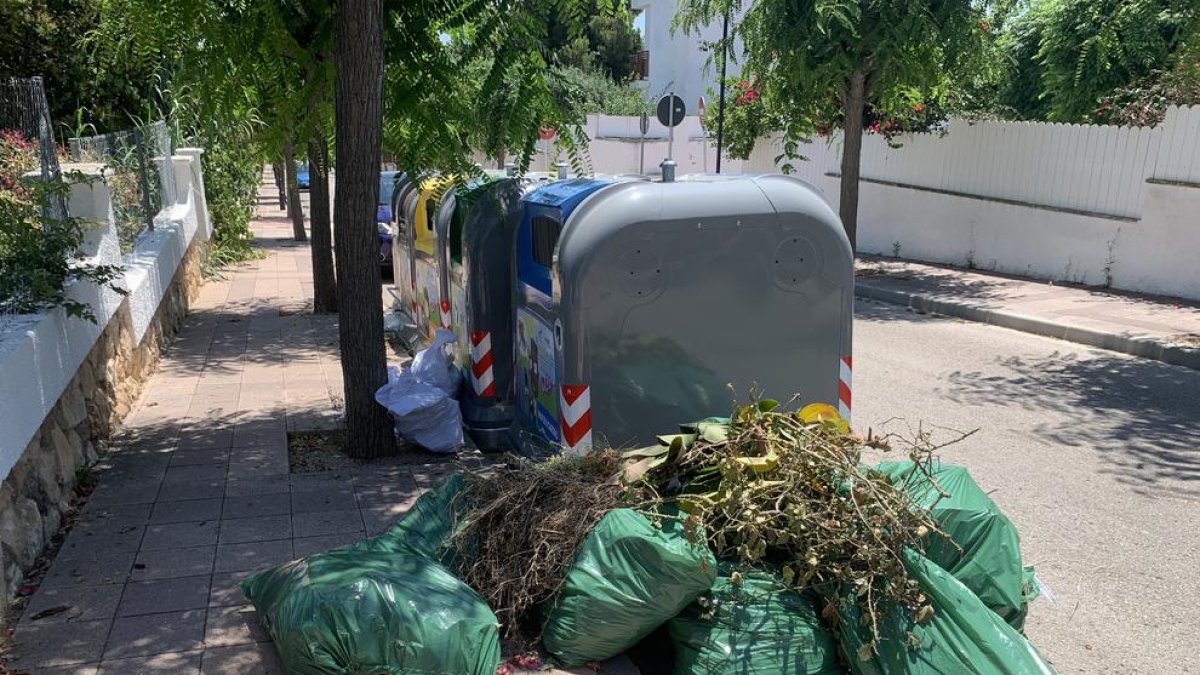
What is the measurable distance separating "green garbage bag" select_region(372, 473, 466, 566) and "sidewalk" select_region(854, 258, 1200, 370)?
24.4 feet

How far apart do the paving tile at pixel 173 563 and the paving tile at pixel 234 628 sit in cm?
44

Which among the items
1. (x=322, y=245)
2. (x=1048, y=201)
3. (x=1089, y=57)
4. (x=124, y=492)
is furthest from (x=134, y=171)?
(x=1089, y=57)

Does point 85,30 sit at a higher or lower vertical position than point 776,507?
higher

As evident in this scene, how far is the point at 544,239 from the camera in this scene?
545 cm

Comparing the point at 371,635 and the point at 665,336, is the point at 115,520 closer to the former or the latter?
the point at 371,635

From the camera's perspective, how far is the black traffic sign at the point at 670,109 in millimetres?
16891

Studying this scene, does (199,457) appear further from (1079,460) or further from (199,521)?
(1079,460)

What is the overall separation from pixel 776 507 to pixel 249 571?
2422 mm

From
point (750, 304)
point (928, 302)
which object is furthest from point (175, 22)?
point (928, 302)

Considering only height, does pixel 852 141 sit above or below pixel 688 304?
above

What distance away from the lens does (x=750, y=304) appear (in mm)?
4898

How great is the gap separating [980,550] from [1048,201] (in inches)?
421

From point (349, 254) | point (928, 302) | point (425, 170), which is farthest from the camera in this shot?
point (928, 302)

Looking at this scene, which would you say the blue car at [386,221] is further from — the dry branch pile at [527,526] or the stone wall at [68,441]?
the dry branch pile at [527,526]
